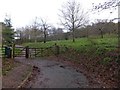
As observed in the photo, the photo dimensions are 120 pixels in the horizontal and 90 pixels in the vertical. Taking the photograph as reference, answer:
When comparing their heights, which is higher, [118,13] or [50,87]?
[118,13]

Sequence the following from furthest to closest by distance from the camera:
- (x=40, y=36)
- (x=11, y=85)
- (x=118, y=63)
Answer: (x=40, y=36) < (x=118, y=63) < (x=11, y=85)

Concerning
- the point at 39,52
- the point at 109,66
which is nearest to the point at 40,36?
the point at 39,52

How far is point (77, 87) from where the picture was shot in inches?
427

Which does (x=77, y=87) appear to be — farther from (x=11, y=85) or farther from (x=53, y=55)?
(x=53, y=55)

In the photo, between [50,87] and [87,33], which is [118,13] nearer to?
[50,87]

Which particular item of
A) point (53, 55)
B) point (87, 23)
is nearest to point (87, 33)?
point (87, 23)

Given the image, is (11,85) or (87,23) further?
(87,23)

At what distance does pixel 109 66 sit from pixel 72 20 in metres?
34.8

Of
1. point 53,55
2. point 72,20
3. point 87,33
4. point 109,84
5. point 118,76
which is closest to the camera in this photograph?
point 109,84

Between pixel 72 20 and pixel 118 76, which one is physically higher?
pixel 72 20

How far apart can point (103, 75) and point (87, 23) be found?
3726 cm

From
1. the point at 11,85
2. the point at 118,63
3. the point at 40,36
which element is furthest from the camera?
the point at 40,36

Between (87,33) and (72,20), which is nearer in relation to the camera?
(72,20)

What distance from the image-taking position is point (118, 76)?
12.9 meters
